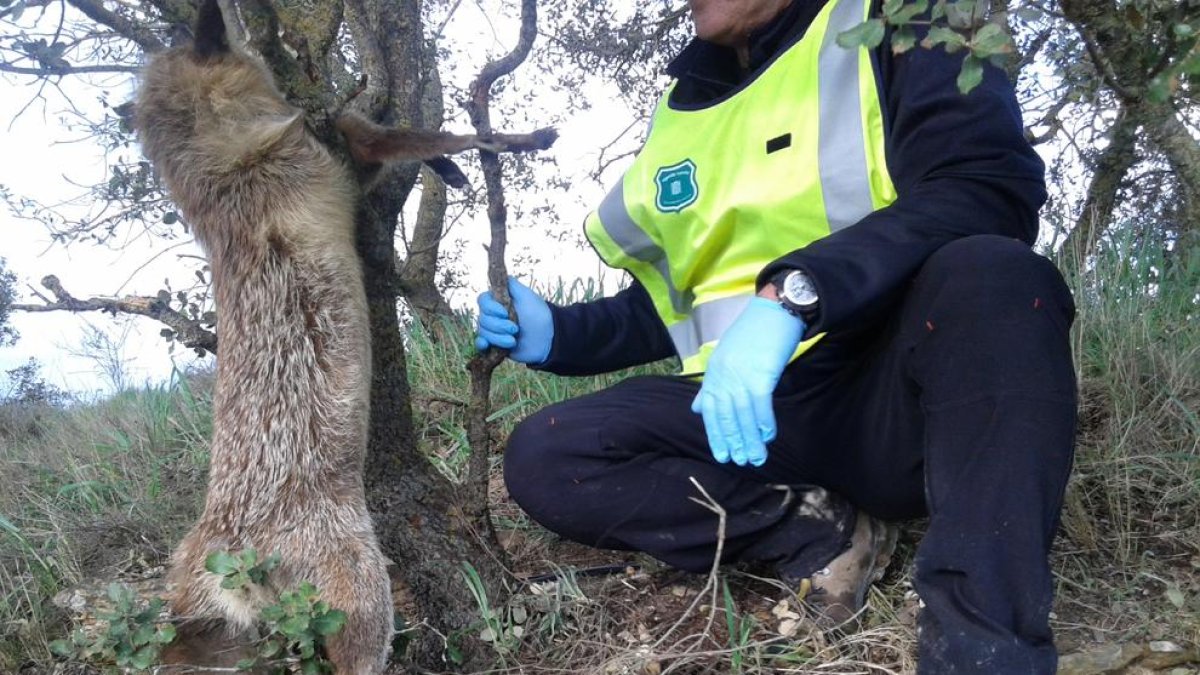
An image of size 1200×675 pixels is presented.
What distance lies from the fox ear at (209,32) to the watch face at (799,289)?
1914 mm

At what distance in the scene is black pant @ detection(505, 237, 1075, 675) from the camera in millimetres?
2004

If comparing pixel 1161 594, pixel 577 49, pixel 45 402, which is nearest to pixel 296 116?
pixel 1161 594

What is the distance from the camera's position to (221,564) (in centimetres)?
214

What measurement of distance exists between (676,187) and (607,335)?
2.07 ft

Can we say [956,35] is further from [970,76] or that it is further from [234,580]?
[234,580]

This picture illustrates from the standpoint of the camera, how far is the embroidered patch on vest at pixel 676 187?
3.17 metres

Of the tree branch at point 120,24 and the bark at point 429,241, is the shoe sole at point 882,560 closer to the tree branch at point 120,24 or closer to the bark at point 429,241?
the bark at point 429,241

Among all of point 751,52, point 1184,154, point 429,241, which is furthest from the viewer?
point 429,241

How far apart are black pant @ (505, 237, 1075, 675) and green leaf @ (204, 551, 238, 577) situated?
1159 mm

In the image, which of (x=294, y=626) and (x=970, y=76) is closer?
(x=970, y=76)

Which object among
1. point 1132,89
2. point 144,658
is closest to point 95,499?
point 144,658

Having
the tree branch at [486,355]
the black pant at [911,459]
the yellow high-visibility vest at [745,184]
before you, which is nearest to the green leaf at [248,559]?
the tree branch at [486,355]

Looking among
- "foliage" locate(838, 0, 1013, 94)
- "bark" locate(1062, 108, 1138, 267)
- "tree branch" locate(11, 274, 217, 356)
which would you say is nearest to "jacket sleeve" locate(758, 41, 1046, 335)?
"foliage" locate(838, 0, 1013, 94)

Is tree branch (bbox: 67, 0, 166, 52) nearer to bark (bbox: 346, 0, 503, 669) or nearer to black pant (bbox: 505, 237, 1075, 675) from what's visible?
bark (bbox: 346, 0, 503, 669)
